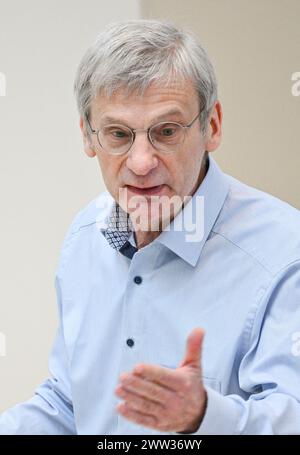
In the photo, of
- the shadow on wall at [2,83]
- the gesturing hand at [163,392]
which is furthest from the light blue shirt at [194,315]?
the shadow on wall at [2,83]

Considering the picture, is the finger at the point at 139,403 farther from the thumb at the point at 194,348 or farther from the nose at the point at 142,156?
the nose at the point at 142,156

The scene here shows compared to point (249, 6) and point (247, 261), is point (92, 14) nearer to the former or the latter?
point (249, 6)

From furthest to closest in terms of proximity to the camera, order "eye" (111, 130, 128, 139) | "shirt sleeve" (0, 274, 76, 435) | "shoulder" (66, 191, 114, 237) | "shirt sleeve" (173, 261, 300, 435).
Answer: "shoulder" (66, 191, 114, 237)
"shirt sleeve" (0, 274, 76, 435)
"eye" (111, 130, 128, 139)
"shirt sleeve" (173, 261, 300, 435)

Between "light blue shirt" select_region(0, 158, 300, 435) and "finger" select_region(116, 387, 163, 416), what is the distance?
0.49 feet

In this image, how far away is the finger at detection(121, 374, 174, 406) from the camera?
967mm

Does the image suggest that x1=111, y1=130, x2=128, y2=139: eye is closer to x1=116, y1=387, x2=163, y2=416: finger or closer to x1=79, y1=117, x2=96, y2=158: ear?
x1=79, y1=117, x2=96, y2=158: ear

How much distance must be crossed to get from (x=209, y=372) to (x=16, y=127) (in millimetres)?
1367

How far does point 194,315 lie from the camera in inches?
52.7

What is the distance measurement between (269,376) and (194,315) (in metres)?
0.19

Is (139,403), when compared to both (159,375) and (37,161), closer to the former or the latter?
(159,375)

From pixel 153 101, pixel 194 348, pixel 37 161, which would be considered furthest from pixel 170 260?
pixel 37 161

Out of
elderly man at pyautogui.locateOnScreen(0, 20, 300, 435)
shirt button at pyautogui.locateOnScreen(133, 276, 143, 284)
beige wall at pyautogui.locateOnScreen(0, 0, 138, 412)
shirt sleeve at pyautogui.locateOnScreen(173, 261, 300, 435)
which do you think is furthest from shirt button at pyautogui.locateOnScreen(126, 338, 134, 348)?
beige wall at pyautogui.locateOnScreen(0, 0, 138, 412)

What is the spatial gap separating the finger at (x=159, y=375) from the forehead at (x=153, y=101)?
48 centimetres
